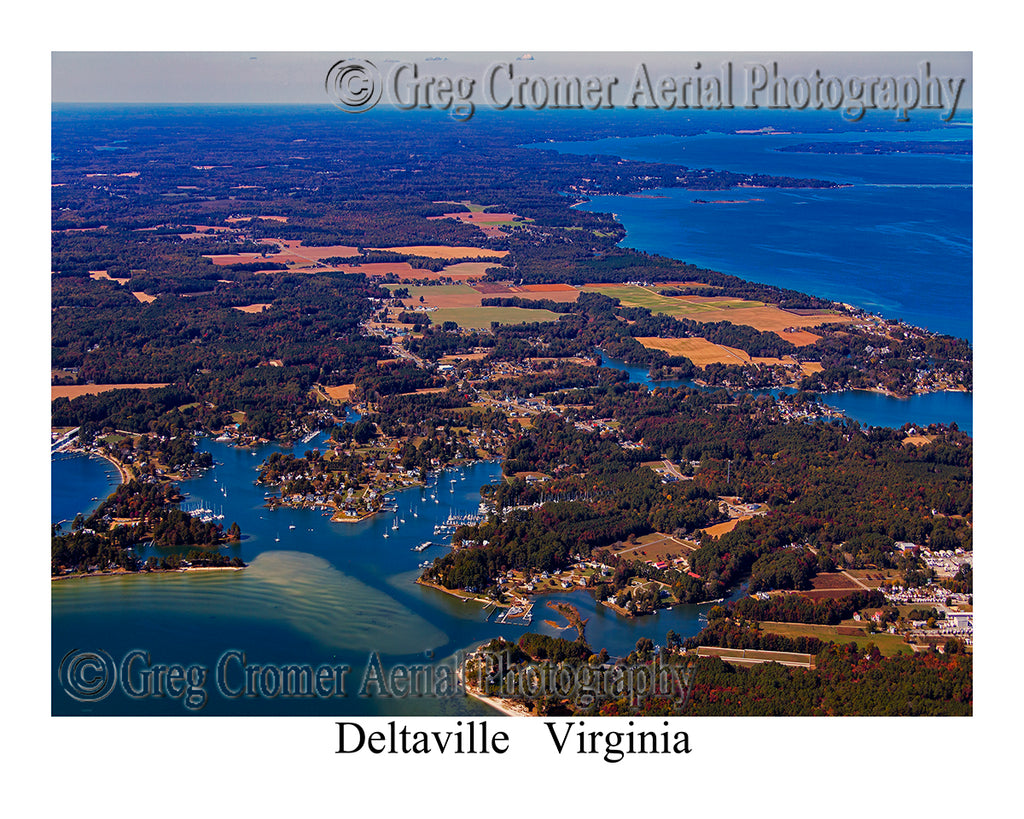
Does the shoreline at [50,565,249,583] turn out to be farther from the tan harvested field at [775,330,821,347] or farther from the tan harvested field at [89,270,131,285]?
the tan harvested field at [89,270,131,285]

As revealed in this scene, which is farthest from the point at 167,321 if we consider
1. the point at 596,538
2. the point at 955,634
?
the point at 955,634

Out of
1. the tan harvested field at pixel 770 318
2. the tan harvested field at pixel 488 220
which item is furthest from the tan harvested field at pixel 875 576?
the tan harvested field at pixel 488 220

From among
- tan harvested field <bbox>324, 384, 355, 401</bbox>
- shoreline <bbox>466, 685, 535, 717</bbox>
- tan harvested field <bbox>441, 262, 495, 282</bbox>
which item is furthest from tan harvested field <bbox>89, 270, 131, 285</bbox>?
shoreline <bbox>466, 685, 535, 717</bbox>

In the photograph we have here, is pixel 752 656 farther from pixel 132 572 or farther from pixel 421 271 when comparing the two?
pixel 421 271

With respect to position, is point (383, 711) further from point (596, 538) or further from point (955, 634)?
point (955, 634)

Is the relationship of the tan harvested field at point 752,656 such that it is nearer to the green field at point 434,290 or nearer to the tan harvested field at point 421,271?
the green field at point 434,290
